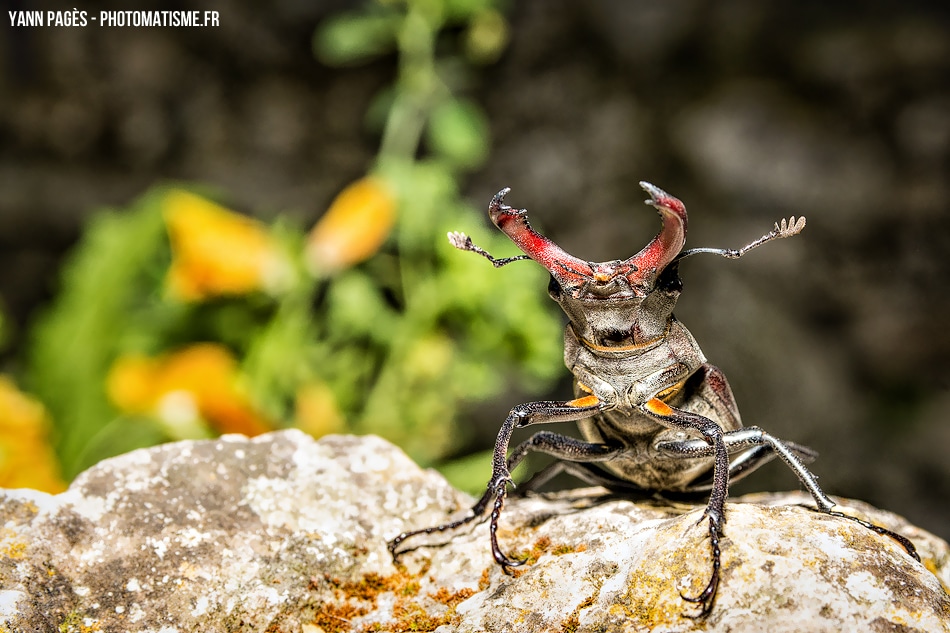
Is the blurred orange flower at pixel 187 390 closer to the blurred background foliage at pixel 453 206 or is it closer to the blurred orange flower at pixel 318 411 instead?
the blurred background foliage at pixel 453 206

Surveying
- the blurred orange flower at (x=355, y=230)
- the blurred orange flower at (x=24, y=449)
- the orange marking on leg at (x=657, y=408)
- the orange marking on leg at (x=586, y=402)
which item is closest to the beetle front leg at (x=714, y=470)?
the orange marking on leg at (x=657, y=408)

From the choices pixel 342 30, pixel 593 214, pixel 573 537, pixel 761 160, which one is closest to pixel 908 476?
pixel 761 160

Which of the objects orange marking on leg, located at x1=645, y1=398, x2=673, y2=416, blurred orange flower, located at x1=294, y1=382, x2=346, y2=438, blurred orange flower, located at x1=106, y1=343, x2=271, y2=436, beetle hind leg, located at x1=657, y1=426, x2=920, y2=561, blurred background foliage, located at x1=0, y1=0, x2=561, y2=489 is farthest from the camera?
blurred orange flower, located at x1=294, y1=382, x2=346, y2=438

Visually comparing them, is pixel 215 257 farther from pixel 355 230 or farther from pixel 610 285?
pixel 610 285

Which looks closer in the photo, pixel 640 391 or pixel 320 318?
pixel 640 391

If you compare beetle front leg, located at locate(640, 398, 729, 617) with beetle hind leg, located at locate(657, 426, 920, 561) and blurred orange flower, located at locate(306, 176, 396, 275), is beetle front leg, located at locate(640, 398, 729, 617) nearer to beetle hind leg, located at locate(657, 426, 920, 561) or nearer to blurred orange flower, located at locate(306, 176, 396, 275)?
beetle hind leg, located at locate(657, 426, 920, 561)

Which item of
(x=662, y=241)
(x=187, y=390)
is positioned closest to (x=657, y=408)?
(x=662, y=241)

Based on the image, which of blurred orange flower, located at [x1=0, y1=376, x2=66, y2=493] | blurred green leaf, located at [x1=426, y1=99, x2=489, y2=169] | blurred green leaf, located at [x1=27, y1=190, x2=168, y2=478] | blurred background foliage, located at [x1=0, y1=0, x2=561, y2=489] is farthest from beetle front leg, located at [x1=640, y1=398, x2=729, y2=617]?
blurred green leaf, located at [x1=27, y1=190, x2=168, y2=478]
